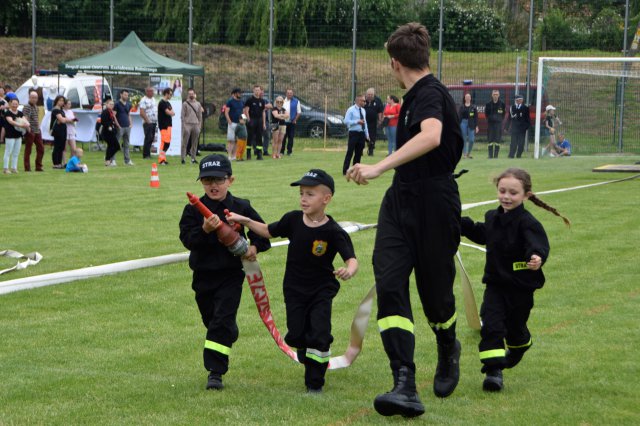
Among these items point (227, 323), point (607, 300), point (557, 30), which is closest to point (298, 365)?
point (227, 323)

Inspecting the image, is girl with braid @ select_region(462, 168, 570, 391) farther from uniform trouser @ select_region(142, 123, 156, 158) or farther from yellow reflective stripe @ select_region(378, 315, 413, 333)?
uniform trouser @ select_region(142, 123, 156, 158)

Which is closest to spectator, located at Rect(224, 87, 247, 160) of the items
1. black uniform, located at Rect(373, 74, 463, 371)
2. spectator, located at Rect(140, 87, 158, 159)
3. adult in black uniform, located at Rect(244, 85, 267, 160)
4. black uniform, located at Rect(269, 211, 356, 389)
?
adult in black uniform, located at Rect(244, 85, 267, 160)

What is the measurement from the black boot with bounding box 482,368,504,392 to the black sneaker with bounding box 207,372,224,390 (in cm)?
161

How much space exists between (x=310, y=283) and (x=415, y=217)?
1.04 metres

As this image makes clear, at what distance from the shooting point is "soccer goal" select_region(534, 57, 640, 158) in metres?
28.2

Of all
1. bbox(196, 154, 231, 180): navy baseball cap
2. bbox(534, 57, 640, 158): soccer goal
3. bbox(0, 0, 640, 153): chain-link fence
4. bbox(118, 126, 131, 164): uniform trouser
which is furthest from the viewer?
bbox(0, 0, 640, 153): chain-link fence

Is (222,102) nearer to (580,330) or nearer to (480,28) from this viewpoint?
(480,28)

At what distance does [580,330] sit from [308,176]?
9.34ft

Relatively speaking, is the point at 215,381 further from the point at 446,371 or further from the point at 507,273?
the point at 507,273

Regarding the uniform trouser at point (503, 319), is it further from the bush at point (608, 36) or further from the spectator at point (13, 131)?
the bush at point (608, 36)

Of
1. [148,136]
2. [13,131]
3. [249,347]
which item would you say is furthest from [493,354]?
[148,136]

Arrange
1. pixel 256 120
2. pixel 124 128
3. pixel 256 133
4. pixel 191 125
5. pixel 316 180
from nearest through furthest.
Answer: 1. pixel 316 180
2. pixel 124 128
3. pixel 191 125
4. pixel 256 120
5. pixel 256 133

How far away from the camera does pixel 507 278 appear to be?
6.04 metres

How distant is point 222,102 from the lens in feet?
128
